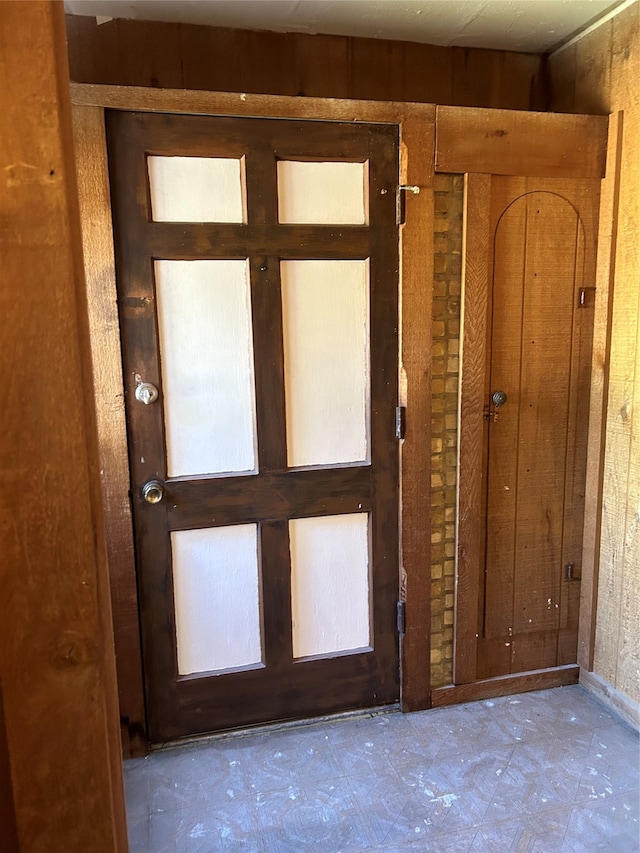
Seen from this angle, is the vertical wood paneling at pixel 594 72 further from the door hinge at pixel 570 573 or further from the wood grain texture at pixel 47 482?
the wood grain texture at pixel 47 482

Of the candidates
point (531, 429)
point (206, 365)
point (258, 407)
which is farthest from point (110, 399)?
point (531, 429)

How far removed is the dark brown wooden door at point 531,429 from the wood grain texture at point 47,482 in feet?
5.14

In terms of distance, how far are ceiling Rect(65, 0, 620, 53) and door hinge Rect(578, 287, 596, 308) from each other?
89 cm

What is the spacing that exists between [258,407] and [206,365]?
215mm

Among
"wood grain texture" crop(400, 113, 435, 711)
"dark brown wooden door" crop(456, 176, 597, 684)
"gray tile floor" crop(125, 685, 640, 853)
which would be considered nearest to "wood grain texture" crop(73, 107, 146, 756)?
"gray tile floor" crop(125, 685, 640, 853)

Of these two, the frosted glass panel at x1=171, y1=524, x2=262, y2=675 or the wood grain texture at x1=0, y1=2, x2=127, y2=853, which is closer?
the wood grain texture at x1=0, y1=2, x2=127, y2=853

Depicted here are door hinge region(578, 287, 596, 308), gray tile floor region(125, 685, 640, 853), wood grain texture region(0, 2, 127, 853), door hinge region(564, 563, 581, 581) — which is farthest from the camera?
door hinge region(564, 563, 581, 581)

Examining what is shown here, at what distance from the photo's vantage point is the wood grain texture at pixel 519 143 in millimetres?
1896

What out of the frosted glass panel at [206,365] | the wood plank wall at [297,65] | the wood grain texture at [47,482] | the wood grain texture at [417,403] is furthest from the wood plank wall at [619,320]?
the wood grain texture at [47,482]

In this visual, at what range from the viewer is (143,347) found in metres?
1.80

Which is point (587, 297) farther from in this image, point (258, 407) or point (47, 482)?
point (47, 482)

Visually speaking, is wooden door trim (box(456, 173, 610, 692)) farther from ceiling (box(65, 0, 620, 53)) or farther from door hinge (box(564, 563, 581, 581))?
ceiling (box(65, 0, 620, 53))

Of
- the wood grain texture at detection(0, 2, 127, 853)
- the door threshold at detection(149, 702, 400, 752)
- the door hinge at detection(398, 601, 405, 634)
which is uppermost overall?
the wood grain texture at detection(0, 2, 127, 853)

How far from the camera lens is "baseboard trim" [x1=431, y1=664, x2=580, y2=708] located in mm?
2182
